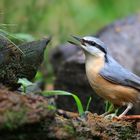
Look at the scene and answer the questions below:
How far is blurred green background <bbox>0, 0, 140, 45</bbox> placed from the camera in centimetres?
977

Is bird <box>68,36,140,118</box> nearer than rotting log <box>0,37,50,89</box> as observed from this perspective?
No

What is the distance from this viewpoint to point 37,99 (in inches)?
159

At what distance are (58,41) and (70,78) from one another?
292 cm

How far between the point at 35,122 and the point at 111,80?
6.40 feet

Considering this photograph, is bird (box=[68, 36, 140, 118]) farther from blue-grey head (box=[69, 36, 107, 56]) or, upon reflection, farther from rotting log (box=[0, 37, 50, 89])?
rotting log (box=[0, 37, 50, 89])

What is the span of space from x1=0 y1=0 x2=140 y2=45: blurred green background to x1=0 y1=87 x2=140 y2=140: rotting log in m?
4.65

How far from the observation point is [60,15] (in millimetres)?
11352

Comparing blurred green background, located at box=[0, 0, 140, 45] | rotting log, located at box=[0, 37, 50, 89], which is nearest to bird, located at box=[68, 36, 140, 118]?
rotting log, located at box=[0, 37, 50, 89]

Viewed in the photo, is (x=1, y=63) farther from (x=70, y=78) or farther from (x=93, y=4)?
(x=93, y=4)

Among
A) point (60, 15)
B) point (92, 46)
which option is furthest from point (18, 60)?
point (60, 15)

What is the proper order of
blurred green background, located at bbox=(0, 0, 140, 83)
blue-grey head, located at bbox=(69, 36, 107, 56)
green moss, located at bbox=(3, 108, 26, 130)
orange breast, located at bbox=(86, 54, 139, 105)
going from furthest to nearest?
blurred green background, located at bbox=(0, 0, 140, 83) < blue-grey head, located at bbox=(69, 36, 107, 56) < orange breast, located at bbox=(86, 54, 139, 105) < green moss, located at bbox=(3, 108, 26, 130)

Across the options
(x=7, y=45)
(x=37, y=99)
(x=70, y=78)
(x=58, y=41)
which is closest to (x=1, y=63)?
(x=7, y=45)

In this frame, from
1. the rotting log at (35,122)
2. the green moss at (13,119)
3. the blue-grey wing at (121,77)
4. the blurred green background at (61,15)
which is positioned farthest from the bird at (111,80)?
the blurred green background at (61,15)

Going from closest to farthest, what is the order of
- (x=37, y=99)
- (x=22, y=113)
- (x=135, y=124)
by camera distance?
(x=22, y=113), (x=37, y=99), (x=135, y=124)
